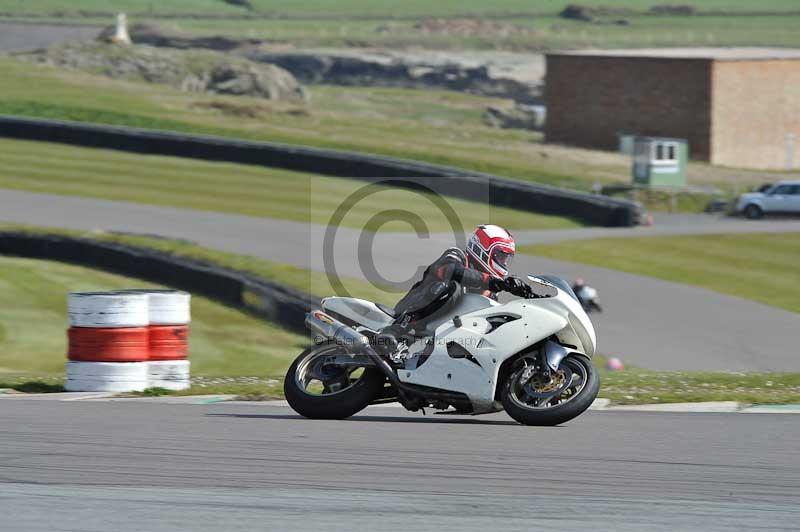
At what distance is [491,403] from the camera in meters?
9.91

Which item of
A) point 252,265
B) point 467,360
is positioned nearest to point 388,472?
point 467,360

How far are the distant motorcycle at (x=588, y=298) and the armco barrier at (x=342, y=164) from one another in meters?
10.6

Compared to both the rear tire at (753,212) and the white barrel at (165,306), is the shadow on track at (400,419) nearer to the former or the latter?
the white barrel at (165,306)

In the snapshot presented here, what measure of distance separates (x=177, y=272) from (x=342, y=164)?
13555 mm

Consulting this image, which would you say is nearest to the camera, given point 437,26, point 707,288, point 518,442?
point 518,442

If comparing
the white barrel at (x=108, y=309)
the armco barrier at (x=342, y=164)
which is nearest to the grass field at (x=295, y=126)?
the armco barrier at (x=342, y=164)

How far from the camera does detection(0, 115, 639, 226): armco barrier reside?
34594mm

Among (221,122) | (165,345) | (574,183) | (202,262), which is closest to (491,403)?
(165,345)

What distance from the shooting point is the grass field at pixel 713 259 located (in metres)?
26.5

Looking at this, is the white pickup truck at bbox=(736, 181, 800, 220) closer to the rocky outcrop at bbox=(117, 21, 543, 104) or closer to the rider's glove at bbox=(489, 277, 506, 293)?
the rider's glove at bbox=(489, 277, 506, 293)

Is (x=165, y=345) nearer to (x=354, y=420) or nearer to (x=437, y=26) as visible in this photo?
(x=354, y=420)

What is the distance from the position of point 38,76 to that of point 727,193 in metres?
24.9

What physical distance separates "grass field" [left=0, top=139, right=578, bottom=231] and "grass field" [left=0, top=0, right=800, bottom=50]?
6050 centimetres

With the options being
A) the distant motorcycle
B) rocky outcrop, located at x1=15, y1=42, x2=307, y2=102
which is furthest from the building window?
rocky outcrop, located at x1=15, y1=42, x2=307, y2=102
